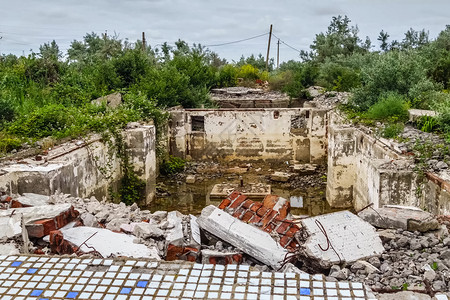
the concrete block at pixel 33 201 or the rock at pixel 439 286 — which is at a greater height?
the concrete block at pixel 33 201

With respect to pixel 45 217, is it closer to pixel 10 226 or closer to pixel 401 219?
pixel 10 226

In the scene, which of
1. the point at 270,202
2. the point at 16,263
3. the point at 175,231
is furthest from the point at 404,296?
the point at 270,202

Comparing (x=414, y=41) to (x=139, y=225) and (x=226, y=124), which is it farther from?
(x=139, y=225)

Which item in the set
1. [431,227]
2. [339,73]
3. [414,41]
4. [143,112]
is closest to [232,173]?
[143,112]

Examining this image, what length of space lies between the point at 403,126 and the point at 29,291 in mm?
8774

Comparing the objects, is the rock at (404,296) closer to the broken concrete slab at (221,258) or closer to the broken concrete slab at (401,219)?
the broken concrete slab at (221,258)

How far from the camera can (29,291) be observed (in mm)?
2273

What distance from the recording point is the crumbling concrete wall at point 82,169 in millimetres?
6184

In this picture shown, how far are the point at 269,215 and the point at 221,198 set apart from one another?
6.31 metres

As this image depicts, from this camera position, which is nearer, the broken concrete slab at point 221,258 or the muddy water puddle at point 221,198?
the broken concrete slab at point 221,258

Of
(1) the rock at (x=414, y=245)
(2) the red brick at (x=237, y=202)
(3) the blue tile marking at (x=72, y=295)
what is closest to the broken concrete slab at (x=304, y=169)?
(2) the red brick at (x=237, y=202)

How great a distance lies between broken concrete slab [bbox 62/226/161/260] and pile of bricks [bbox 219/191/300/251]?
53.7 inches

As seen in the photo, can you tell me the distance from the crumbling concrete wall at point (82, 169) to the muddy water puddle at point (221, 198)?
2.56 ft

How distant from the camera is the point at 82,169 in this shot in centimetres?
822
